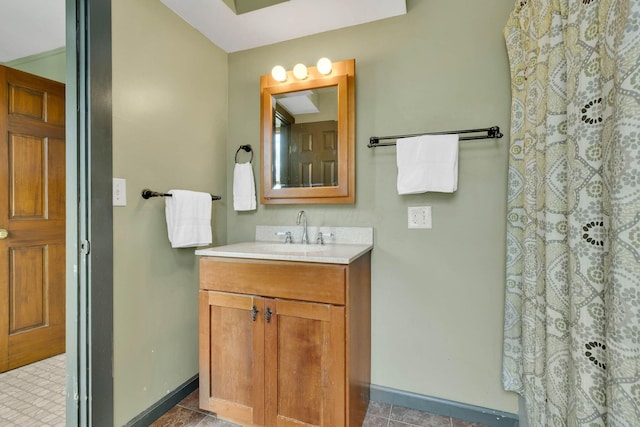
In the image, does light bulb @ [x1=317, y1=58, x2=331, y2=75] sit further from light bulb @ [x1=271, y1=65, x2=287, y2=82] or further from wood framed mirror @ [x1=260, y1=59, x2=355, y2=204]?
light bulb @ [x1=271, y1=65, x2=287, y2=82]

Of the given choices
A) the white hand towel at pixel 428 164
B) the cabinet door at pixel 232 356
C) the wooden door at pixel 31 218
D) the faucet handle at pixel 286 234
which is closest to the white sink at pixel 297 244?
the faucet handle at pixel 286 234

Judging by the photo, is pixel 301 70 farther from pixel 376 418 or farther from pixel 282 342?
pixel 376 418

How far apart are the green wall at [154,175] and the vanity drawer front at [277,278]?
0.31 m

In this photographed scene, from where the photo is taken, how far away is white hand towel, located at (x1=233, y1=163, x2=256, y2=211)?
→ 1.94 metres

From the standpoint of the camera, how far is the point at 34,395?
1.75m

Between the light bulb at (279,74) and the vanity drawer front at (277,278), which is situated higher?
the light bulb at (279,74)

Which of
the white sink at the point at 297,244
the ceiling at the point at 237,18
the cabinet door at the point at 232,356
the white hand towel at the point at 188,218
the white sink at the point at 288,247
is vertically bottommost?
the cabinet door at the point at 232,356

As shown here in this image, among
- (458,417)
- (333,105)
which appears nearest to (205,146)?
(333,105)

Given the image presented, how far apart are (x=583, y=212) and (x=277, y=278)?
1.12m

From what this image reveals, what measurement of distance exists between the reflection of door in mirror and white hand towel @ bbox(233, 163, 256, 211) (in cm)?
18

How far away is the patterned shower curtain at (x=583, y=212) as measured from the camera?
23.8 inches

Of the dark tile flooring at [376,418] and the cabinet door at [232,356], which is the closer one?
the cabinet door at [232,356]

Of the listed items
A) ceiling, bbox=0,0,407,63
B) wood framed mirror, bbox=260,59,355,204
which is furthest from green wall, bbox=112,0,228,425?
wood framed mirror, bbox=260,59,355,204

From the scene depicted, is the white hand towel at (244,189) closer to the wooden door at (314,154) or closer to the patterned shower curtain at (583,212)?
the wooden door at (314,154)
